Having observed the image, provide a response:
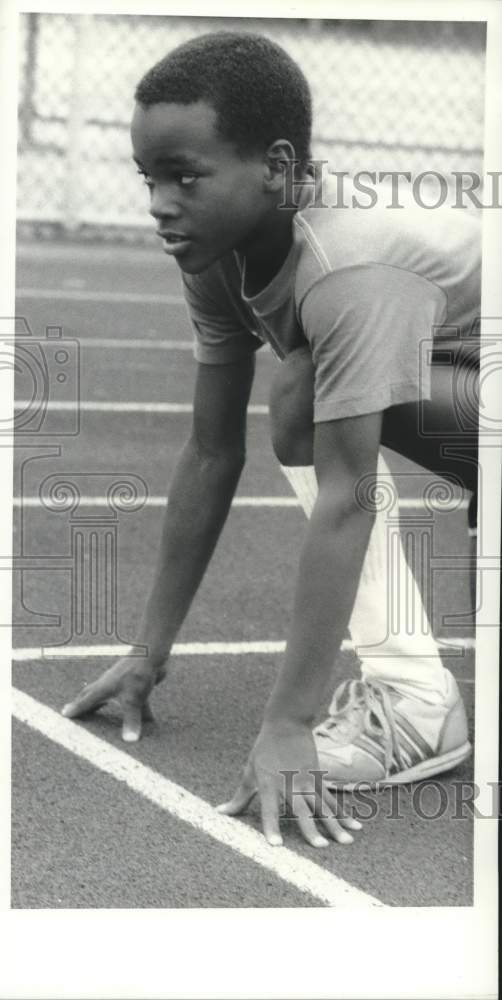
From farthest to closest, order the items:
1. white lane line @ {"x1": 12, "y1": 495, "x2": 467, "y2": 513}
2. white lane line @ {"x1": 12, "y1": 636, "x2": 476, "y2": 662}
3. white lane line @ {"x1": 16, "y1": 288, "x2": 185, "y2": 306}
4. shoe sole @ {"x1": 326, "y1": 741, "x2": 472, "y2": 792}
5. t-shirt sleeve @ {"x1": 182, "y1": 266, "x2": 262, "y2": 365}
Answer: white lane line @ {"x1": 16, "y1": 288, "x2": 185, "y2": 306}, white lane line @ {"x1": 12, "y1": 495, "x2": 467, "y2": 513}, white lane line @ {"x1": 12, "y1": 636, "x2": 476, "y2": 662}, t-shirt sleeve @ {"x1": 182, "y1": 266, "x2": 262, "y2": 365}, shoe sole @ {"x1": 326, "y1": 741, "x2": 472, "y2": 792}

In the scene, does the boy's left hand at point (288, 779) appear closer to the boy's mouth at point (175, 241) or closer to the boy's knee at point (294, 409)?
the boy's knee at point (294, 409)

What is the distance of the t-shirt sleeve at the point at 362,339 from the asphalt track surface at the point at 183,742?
65cm

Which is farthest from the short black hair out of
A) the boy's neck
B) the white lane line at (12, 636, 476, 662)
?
the white lane line at (12, 636, 476, 662)

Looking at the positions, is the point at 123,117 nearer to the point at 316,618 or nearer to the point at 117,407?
the point at 117,407

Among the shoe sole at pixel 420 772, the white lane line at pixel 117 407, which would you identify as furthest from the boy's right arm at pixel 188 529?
the white lane line at pixel 117 407

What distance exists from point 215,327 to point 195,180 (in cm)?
57

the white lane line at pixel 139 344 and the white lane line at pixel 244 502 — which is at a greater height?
the white lane line at pixel 139 344

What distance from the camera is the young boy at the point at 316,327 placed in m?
2.10

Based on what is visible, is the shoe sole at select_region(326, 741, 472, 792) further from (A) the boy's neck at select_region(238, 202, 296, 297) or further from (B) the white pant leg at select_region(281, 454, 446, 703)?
(A) the boy's neck at select_region(238, 202, 296, 297)

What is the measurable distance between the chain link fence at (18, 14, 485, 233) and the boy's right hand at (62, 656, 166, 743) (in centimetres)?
304

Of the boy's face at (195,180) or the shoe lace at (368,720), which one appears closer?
the boy's face at (195,180)

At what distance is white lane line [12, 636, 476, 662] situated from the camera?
3066 millimetres

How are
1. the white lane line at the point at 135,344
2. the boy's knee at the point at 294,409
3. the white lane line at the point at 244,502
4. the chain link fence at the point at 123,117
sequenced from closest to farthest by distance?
the boy's knee at the point at 294,409 → the white lane line at the point at 244,502 → the white lane line at the point at 135,344 → the chain link fence at the point at 123,117

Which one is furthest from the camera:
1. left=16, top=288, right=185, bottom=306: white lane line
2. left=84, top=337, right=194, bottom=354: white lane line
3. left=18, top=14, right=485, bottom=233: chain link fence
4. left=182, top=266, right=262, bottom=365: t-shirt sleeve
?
left=16, top=288, right=185, bottom=306: white lane line
